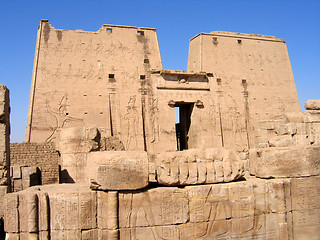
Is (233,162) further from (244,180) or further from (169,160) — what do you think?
(169,160)

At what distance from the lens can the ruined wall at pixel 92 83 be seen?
522 inches

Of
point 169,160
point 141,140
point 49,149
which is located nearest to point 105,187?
point 169,160

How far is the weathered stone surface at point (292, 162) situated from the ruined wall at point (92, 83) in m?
8.42

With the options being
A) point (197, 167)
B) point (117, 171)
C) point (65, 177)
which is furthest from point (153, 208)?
point (65, 177)

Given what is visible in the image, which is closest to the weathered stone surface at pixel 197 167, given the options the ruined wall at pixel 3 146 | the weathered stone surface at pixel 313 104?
the ruined wall at pixel 3 146

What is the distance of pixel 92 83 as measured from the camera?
46.1 ft

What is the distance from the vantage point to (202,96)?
15.1m

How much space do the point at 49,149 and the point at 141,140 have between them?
445cm

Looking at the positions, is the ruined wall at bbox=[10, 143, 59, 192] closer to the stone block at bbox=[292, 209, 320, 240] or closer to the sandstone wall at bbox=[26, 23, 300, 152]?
the sandstone wall at bbox=[26, 23, 300, 152]

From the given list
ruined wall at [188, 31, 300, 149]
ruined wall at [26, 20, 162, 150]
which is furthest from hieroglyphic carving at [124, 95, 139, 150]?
ruined wall at [188, 31, 300, 149]

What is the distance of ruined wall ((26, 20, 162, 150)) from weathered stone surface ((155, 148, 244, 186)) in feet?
27.4

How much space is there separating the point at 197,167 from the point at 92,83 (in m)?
9.58

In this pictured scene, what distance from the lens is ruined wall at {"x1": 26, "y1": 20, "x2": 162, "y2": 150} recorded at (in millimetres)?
13266

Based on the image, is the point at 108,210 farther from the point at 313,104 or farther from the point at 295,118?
the point at 313,104
